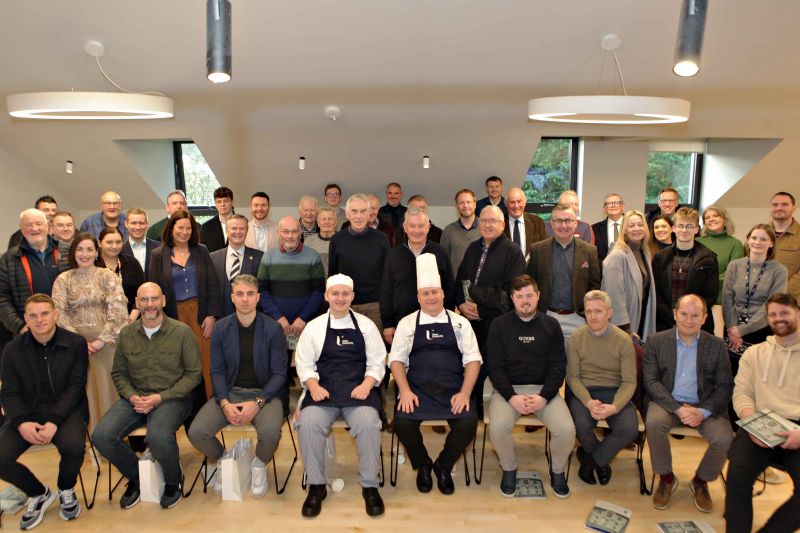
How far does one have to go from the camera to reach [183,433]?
421 cm

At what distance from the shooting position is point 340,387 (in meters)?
3.43

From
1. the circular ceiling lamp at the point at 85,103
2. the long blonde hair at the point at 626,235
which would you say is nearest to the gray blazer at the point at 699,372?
the long blonde hair at the point at 626,235

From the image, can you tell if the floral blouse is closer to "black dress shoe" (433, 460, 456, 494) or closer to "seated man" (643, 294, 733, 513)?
"black dress shoe" (433, 460, 456, 494)

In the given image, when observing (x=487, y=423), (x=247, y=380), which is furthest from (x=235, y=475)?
(x=487, y=423)

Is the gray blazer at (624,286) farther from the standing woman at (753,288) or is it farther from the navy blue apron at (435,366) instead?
the navy blue apron at (435,366)

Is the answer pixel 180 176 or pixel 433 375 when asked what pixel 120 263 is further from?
pixel 180 176

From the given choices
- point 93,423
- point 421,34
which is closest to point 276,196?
point 421,34

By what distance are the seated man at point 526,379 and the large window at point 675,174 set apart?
5028mm

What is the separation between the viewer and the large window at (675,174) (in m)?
7.74

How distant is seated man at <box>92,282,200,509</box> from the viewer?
328 centimetres

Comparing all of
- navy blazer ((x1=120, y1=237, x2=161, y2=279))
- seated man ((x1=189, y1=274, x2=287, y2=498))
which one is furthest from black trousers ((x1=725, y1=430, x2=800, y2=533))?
navy blazer ((x1=120, y1=237, x2=161, y2=279))

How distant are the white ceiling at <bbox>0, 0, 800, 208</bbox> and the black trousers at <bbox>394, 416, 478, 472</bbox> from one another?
3.14m

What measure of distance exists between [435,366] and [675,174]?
593 centimetres

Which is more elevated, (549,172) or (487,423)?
(549,172)
